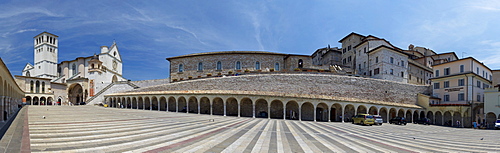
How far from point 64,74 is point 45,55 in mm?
8658

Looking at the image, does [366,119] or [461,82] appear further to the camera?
[461,82]

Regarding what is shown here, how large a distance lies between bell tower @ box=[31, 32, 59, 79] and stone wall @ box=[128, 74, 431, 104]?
56663 mm

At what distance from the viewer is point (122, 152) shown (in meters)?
7.89

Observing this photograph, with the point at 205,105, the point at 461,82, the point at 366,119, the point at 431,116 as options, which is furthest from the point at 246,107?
the point at 461,82

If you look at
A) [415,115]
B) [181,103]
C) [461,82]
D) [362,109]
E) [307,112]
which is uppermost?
[461,82]

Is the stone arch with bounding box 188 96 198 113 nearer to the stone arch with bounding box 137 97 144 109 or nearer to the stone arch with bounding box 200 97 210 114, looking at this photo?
the stone arch with bounding box 200 97 210 114

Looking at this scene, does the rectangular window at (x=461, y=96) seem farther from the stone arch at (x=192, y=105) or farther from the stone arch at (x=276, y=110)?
the stone arch at (x=192, y=105)

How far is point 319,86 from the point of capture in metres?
38.7

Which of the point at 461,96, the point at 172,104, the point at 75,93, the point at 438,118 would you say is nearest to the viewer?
the point at 461,96

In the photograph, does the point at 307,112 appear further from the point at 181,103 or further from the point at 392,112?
the point at 181,103

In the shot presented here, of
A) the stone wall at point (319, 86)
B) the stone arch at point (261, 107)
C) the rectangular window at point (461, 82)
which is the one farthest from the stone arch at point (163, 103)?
the rectangular window at point (461, 82)

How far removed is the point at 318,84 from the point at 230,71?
63.9ft

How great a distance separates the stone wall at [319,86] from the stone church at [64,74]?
30.1 metres

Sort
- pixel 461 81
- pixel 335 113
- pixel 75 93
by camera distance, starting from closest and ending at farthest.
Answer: pixel 335 113 → pixel 461 81 → pixel 75 93
